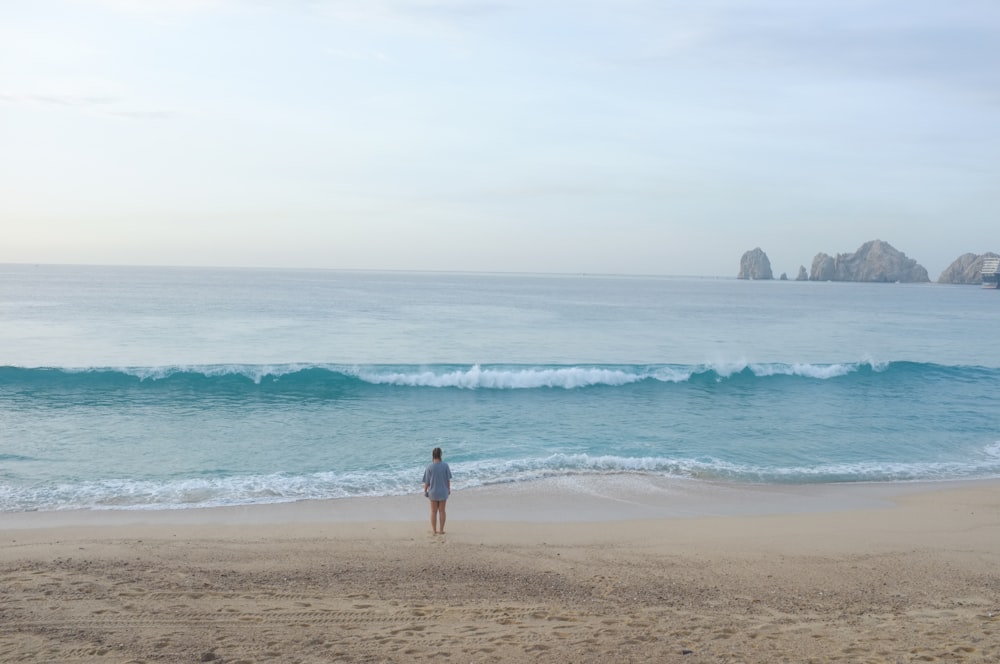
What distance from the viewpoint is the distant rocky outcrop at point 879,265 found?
184 metres

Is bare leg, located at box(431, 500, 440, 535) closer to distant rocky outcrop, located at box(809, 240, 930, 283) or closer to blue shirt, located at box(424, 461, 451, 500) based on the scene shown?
blue shirt, located at box(424, 461, 451, 500)

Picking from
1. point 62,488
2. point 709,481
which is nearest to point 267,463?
point 62,488

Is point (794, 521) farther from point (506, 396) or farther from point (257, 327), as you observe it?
point (257, 327)

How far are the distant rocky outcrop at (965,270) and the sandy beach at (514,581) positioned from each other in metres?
194

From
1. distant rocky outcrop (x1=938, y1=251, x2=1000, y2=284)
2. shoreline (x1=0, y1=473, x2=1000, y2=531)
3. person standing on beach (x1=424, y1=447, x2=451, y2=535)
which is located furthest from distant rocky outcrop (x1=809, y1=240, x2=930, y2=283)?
person standing on beach (x1=424, y1=447, x2=451, y2=535)

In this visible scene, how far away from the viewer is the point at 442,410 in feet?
67.3

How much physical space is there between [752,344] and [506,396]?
67.6ft

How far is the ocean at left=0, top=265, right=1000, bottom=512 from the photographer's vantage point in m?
13.8

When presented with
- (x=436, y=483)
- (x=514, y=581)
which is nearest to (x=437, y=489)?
(x=436, y=483)

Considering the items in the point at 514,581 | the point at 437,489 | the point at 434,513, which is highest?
the point at 437,489

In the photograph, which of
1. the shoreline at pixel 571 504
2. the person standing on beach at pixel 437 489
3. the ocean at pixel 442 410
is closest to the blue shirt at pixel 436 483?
the person standing on beach at pixel 437 489

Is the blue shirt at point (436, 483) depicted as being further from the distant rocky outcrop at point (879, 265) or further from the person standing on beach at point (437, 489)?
the distant rocky outcrop at point (879, 265)

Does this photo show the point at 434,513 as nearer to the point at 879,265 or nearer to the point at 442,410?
the point at 442,410

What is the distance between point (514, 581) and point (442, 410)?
1269cm
